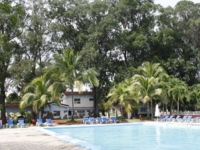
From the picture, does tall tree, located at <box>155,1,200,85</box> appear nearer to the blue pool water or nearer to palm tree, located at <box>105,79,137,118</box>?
palm tree, located at <box>105,79,137,118</box>

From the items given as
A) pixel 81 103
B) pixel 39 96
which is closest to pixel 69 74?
pixel 39 96

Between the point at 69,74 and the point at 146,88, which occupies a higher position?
the point at 69,74

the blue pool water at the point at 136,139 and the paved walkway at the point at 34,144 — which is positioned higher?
the paved walkway at the point at 34,144

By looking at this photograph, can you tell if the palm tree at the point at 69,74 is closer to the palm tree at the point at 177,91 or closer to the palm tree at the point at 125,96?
the palm tree at the point at 125,96

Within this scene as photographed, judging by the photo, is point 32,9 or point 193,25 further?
point 193,25

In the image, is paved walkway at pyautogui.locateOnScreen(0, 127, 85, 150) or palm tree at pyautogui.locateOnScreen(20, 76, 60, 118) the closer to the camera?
paved walkway at pyautogui.locateOnScreen(0, 127, 85, 150)

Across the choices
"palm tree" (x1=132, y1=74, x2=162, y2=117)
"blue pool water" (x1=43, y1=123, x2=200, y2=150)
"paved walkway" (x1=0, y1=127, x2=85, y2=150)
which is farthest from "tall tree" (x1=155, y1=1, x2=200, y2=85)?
"paved walkway" (x1=0, y1=127, x2=85, y2=150)

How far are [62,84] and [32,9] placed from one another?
Result: 1523cm

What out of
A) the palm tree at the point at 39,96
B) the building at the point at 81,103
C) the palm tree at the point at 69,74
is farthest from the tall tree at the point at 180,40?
the palm tree at the point at 39,96

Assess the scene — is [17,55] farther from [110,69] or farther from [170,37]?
[170,37]

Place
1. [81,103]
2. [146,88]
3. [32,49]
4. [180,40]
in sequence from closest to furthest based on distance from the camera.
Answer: [146,88] → [32,49] → [180,40] → [81,103]

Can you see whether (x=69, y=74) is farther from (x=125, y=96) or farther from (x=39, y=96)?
(x=125, y=96)

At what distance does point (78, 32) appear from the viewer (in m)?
46.0

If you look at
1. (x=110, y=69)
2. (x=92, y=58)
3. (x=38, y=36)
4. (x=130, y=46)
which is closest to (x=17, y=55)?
(x=38, y=36)
